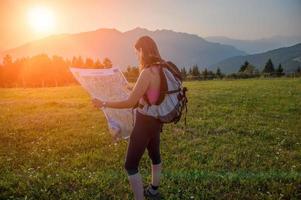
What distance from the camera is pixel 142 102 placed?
6707 millimetres

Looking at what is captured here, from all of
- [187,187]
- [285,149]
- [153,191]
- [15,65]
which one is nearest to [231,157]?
[285,149]

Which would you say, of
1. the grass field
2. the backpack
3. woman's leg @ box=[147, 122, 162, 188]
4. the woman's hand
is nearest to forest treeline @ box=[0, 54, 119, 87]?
the grass field

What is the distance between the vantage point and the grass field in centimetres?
859

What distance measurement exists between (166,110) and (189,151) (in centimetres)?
605

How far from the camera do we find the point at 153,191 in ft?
26.2

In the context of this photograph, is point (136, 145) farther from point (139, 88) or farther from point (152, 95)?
point (139, 88)

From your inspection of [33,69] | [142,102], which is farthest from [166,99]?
[33,69]

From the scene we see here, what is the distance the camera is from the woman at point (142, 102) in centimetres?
648

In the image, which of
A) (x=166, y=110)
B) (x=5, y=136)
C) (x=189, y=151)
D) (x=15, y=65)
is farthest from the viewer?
(x=15, y=65)

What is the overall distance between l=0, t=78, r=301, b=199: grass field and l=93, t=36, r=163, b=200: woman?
1560mm

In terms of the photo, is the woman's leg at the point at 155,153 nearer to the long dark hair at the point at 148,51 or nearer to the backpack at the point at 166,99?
the backpack at the point at 166,99

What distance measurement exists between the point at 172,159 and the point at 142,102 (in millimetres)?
5144

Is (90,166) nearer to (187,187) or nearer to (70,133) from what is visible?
(187,187)

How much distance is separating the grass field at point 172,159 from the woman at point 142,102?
5.12ft
